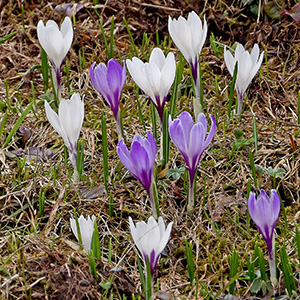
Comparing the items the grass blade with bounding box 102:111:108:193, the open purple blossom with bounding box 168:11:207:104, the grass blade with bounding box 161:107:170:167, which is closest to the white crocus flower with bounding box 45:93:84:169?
the grass blade with bounding box 102:111:108:193

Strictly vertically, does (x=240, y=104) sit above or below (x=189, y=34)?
below

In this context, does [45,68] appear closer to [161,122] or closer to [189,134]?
[161,122]

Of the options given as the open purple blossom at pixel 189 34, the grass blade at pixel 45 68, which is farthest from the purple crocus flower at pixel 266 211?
the grass blade at pixel 45 68

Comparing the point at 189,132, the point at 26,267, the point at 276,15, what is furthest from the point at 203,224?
the point at 276,15

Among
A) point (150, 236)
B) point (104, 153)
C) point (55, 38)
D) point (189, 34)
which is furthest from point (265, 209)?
point (55, 38)

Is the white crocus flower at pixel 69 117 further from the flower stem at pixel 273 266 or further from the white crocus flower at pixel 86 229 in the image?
the flower stem at pixel 273 266

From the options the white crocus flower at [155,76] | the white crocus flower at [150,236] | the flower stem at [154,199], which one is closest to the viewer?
the white crocus flower at [150,236]
